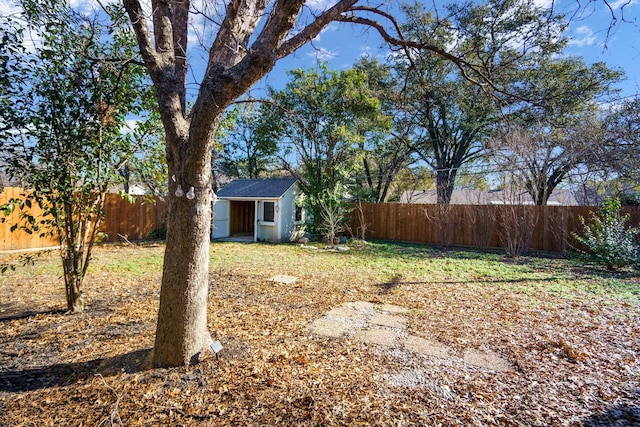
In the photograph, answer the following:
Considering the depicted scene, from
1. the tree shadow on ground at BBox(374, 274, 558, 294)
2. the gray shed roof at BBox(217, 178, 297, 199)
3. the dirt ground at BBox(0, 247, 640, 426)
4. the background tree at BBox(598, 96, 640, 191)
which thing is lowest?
the dirt ground at BBox(0, 247, 640, 426)

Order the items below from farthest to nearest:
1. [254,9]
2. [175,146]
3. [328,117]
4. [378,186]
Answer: [378,186] → [328,117] → [254,9] → [175,146]

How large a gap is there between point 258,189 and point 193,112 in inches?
441

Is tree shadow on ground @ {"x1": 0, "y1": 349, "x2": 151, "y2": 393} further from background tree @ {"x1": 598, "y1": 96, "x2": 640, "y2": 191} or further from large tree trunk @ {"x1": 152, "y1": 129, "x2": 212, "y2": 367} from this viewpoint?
background tree @ {"x1": 598, "y1": 96, "x2": 640, "y2": 191}

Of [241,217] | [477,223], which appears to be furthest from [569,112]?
[241,217]

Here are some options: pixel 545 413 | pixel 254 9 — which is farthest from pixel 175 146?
pixel 545 413

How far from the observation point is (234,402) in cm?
211

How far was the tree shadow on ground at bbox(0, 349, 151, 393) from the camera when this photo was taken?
7.64ft

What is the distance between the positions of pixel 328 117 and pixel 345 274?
7.83 metres

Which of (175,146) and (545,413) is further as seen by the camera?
(175,146)

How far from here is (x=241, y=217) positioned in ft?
49.2

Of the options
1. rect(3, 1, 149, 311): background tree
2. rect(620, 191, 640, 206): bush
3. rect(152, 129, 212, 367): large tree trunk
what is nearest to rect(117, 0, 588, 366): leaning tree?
rect(152, 129, 212, 367): large tree trunk

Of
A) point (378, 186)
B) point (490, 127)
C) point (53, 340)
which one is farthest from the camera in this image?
point (378, 186)

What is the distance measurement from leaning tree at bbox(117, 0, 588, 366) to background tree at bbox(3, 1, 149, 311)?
88 cm

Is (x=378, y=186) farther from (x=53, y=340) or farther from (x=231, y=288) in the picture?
(x=53, y=340)
